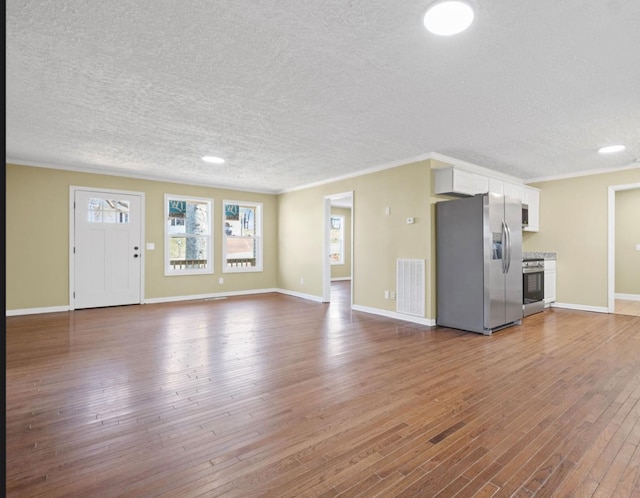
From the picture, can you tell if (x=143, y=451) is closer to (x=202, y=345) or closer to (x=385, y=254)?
(x=202, y=345)

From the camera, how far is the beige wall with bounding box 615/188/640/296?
7.18 meters

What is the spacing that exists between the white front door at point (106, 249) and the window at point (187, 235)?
0.57 metres

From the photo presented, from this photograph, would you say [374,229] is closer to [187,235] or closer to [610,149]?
[610,149]

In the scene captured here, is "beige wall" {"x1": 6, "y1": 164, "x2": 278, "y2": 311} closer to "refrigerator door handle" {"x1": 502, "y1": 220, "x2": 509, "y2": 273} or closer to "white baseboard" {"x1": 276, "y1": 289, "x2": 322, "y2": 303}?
"white baseboard" {"x1": 276, "y1": 289, "x2": 322, "y2": 303}

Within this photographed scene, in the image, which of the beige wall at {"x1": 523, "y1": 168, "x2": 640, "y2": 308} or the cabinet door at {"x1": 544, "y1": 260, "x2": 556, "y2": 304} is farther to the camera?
the cabinet door at {"x1": 544, "y1": 260, "x2": 556, "y2": 304}

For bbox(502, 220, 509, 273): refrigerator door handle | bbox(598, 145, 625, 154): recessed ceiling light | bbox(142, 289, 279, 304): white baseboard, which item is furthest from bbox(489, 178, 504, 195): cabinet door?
bbox(142, 289, 279, 304): white baseboard

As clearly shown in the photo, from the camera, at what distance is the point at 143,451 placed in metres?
1.94

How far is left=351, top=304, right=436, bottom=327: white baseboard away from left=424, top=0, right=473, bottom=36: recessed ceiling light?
151 inches

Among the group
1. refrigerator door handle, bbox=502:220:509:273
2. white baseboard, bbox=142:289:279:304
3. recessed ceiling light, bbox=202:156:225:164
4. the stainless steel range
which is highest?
recessed ceiling light, bbox=202:156:225:164

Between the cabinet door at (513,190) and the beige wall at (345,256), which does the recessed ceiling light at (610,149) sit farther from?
the beige wall at (345,256)

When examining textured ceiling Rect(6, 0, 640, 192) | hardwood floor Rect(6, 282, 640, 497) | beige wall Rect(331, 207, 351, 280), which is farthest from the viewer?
beige wall Rect(331, 207, 351, 280)

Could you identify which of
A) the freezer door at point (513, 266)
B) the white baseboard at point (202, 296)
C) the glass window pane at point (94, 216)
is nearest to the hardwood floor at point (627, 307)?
the freezer door at point (513, 266)

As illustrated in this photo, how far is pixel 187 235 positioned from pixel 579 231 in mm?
7587

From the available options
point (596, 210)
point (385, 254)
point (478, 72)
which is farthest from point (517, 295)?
point (478, 72)
